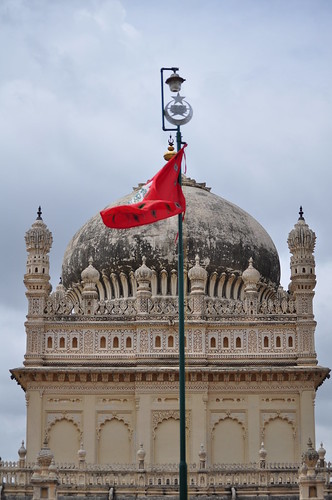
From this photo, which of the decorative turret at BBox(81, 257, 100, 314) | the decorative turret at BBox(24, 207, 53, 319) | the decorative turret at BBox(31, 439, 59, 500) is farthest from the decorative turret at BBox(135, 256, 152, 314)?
the decorative turret at BBox(31, 439, 59, 500)

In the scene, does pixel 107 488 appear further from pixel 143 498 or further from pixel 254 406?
pixel 254 406

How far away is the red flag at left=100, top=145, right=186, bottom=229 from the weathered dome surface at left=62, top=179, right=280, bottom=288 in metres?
13.4

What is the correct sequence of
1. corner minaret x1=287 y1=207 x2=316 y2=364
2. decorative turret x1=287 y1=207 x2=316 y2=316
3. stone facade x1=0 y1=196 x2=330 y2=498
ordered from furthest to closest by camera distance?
decorative turret x1=287 y1=207 x2=316 y2=316 < corner minaret x1=287 y1=207 x2=316 y2=364 < stone facade x1=0 y1=196 x2=330 y2=498

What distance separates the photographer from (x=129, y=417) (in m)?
32.4

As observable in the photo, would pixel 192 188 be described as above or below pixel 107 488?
above

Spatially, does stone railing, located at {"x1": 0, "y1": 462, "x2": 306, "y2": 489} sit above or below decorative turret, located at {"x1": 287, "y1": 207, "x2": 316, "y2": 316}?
below

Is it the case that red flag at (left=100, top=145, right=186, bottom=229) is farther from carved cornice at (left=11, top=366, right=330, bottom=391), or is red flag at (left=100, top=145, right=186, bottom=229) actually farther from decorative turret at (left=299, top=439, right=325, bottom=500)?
carved cornice at (left=11, top=366, right=330, bottom=391)

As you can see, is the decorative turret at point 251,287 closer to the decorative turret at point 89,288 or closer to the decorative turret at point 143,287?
the decorative turret at point 143,287

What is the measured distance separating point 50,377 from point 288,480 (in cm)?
714

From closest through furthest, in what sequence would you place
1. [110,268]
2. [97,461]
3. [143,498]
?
[143,498] → [97,461] → [110,268]

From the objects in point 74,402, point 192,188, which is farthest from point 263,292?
point 74,402

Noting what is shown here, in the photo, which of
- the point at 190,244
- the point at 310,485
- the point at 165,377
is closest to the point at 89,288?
the point at 190,244

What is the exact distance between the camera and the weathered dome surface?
1393 inches

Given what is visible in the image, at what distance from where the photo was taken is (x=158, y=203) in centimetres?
2109
